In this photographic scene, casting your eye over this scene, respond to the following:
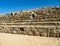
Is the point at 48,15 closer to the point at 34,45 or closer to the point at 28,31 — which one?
the point at 28,31

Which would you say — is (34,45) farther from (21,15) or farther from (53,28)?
(21,15)

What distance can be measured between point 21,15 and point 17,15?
942mm

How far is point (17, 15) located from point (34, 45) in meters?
14.1

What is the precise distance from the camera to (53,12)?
18297 mm

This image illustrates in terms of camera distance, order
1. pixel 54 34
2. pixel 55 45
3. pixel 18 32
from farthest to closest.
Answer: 1. pixel 18 32
2. pixel 54 34
3. pixel 55 45

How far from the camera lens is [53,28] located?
12.9 metres

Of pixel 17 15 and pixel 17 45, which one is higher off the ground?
pixel 17 15

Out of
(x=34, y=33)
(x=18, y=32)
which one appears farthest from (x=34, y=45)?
(x=18, y=32)

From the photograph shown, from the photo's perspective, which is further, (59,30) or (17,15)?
(17,15)

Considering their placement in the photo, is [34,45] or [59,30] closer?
[34,45]

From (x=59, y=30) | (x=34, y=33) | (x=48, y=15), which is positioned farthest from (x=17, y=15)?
(x=59, y=30)

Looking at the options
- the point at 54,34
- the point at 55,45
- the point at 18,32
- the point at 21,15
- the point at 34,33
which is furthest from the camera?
the point at 21,15

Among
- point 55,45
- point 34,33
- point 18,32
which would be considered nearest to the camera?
point 55,45

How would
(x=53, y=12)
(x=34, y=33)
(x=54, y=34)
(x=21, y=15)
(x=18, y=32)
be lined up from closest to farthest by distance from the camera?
(x=54, y=34) < (x=34, y=33) < (x=18, y=32) < (x=53, y=12) < (x=21, y=15)
